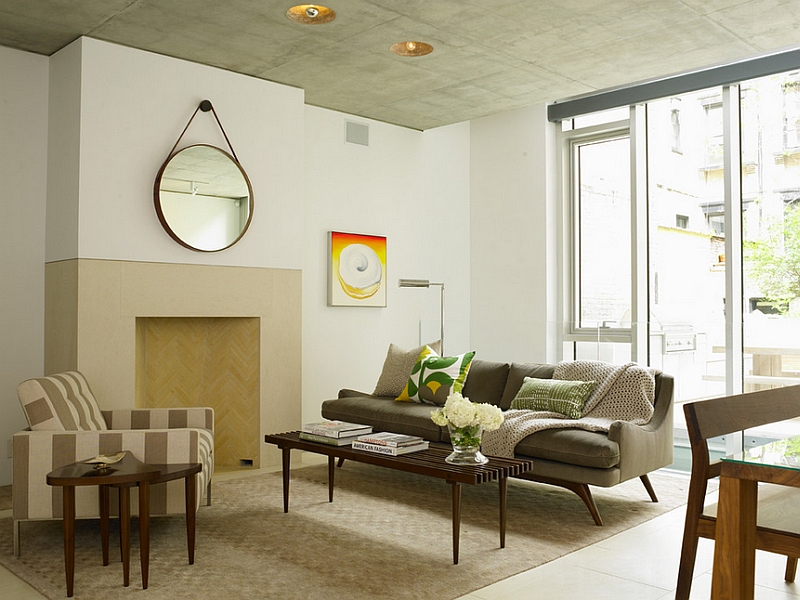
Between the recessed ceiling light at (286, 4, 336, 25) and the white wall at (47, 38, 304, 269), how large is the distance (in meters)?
1.14

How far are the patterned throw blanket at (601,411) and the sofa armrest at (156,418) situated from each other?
5.51 ft

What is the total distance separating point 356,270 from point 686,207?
111 inches

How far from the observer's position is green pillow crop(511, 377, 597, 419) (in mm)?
4461

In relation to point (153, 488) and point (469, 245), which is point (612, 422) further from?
point (469, 245)

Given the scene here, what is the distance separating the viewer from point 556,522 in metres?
3.96

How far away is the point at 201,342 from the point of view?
559cm

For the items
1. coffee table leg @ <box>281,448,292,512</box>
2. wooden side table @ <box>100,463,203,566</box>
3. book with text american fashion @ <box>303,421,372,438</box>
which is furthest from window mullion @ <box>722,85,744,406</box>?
wooden side table @ <box>100,463,203,566</box>

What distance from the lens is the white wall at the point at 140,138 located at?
4.57 m

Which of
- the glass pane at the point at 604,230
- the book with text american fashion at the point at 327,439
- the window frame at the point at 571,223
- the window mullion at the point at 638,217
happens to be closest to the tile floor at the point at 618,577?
the book with text american fashion at the point at 327,439

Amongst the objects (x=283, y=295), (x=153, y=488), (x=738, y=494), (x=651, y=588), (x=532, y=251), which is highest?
(x=532, y=251)

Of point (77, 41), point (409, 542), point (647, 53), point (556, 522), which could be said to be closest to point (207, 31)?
point (77, 41)

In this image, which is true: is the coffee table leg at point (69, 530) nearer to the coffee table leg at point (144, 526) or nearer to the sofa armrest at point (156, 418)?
the coffee table leg at point (144, 526)

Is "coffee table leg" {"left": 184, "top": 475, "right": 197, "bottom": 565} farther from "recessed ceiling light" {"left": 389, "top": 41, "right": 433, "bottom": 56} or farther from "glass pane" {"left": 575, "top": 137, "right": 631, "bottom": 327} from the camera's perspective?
"glass pane" {"left": 575, "top": 137, "right": 631, "bottom": 327}

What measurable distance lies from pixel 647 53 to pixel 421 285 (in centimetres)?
230
